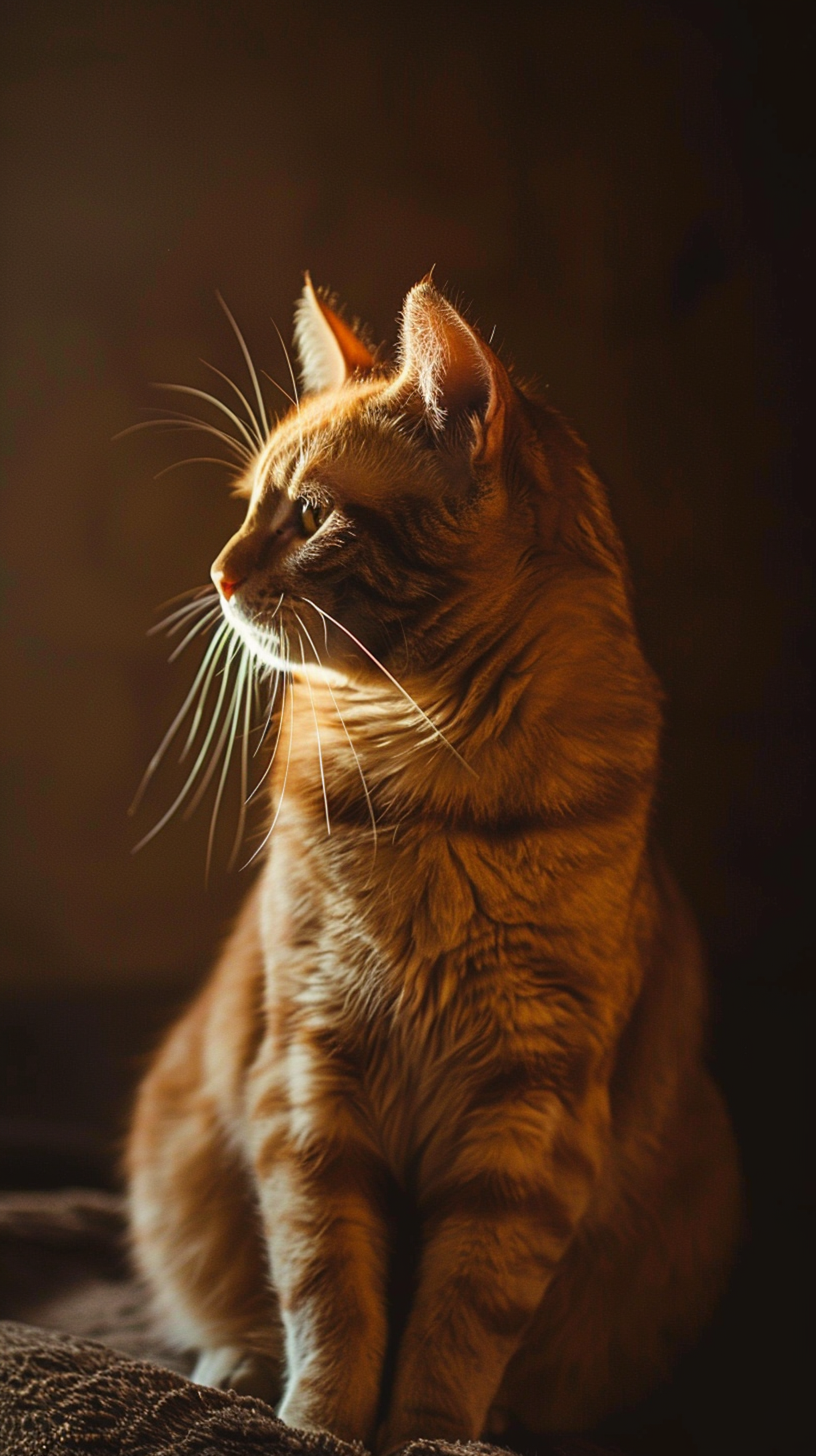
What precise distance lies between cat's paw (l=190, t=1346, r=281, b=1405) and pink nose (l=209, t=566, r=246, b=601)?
70cm

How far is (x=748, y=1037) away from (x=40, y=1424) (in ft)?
3.31

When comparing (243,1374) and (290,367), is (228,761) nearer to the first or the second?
(290,367)

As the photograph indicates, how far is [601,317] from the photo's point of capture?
52.2 inches

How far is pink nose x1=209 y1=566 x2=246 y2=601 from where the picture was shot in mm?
914

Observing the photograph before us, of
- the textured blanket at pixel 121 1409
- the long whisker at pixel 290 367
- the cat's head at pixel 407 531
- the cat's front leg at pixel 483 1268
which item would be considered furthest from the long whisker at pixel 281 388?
the textured blanket at pixel 121 1409

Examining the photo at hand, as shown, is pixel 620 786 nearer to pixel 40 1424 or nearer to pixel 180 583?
pixel 40 1424

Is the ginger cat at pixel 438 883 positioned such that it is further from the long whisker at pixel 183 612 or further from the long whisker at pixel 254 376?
the long whisker at pixel 183 612

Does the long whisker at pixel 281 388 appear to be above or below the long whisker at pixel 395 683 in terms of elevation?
above

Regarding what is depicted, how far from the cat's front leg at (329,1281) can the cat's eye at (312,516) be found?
20.6 inches

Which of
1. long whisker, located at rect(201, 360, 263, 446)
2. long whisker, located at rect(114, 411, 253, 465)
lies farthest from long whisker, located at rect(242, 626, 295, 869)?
long whisker, located at rect(114, 411, 253, 465)

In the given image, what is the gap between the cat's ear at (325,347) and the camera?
3.43 ft

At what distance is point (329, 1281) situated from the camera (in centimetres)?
90

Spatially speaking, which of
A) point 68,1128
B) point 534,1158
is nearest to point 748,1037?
point 534,1158

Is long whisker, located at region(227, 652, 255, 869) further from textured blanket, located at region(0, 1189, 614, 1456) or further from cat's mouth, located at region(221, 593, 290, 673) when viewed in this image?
textured blanket, located at region(0, 1189, 614, 1456)
